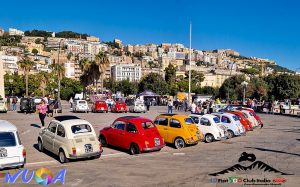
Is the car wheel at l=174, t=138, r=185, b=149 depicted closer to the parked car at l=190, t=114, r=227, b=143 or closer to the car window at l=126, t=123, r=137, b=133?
the parked car at l=190, t=114, r=227, b=143

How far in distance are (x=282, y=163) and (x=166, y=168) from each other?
16.4ft

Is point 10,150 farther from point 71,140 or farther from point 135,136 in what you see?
point 135,136

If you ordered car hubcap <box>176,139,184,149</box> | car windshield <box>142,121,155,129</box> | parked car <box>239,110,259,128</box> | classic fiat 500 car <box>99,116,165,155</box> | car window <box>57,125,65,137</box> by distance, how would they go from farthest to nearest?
1. parked car <box>239,110,259,128</box>
2. car hubcap <box>176,139,184,149</box>
3. car windshield <box>142,121,155,129</box>
4. classic fiat 500 car <box>99,116,165,155</box>
5. car window <box>57,125,65,137</box>

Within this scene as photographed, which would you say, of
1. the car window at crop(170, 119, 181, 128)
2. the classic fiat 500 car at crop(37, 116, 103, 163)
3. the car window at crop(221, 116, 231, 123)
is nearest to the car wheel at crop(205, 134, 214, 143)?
the car window at crop(221, 116, 231, 123)

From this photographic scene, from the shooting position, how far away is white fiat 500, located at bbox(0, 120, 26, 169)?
12445 millimetres

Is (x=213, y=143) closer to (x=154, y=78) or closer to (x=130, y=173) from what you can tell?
(x=130, y=173)

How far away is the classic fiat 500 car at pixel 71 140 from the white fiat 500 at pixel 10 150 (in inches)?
77.9

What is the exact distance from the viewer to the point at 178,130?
18.6 meters

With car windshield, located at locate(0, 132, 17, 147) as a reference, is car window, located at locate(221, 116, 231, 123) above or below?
above

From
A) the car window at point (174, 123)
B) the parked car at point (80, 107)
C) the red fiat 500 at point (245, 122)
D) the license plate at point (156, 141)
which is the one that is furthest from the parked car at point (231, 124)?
the parked car at point (80, 107)

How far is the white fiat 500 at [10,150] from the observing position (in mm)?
12445

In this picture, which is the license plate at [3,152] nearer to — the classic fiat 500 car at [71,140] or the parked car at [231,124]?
the classic fiat 500 car at [71,140]

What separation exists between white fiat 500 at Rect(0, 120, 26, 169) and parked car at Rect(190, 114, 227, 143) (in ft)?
36.2

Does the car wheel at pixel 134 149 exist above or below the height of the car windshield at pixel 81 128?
below
